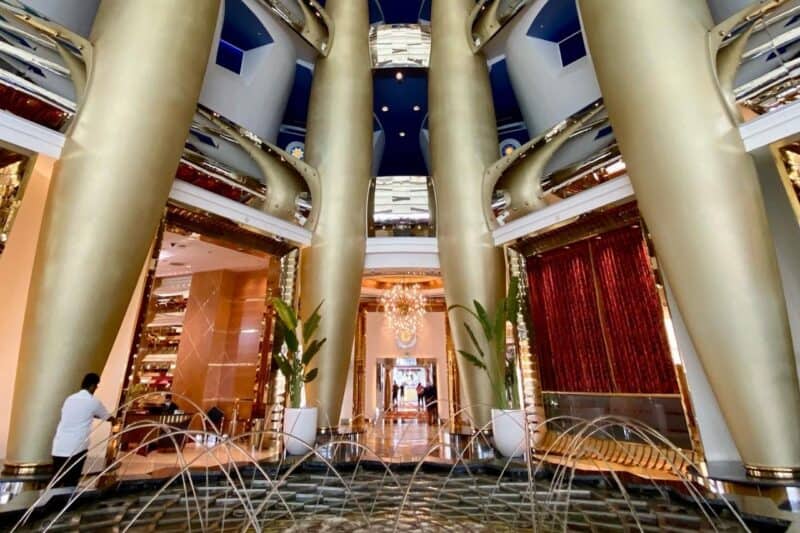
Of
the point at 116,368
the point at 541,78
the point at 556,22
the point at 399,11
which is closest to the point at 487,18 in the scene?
the point at 556,22

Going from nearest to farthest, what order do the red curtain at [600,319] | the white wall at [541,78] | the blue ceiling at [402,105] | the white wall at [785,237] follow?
1. the white wall at [785,237]
2. the red curtain at [600,319]
3. the white wall at [541,78]
4. the blue ceiling at [402,105]

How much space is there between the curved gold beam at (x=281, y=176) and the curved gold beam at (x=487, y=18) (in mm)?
4296

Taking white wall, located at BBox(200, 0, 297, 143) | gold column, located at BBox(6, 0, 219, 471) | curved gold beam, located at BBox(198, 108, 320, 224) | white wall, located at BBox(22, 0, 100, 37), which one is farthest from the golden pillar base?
white wall, located at BBox(200, 0, 297, 143)

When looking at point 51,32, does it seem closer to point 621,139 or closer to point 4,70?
point 4,70

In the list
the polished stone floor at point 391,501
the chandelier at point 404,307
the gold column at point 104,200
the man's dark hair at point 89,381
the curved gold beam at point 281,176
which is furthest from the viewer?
the chandelier at point 404,307

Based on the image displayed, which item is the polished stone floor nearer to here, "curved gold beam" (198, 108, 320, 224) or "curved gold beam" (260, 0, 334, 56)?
"curved gold beam" (198, 108, 320, 224)

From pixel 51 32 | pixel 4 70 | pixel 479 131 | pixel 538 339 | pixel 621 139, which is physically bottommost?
pixel 538 339

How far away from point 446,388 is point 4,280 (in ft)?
30.9

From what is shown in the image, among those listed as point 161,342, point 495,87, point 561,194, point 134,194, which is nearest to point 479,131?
point 561,194

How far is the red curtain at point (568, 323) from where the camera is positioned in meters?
6.23

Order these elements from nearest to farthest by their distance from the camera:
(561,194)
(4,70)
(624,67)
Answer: (4,70) < (624,67) < (561,194)

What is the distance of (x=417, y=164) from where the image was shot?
467 inches

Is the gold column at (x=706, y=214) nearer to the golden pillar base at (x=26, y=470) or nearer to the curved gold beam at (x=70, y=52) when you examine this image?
the curved gold beam at (x=70, y=52)

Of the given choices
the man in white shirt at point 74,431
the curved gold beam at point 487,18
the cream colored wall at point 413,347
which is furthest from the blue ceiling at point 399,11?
the man in white shirt at point 74,431
